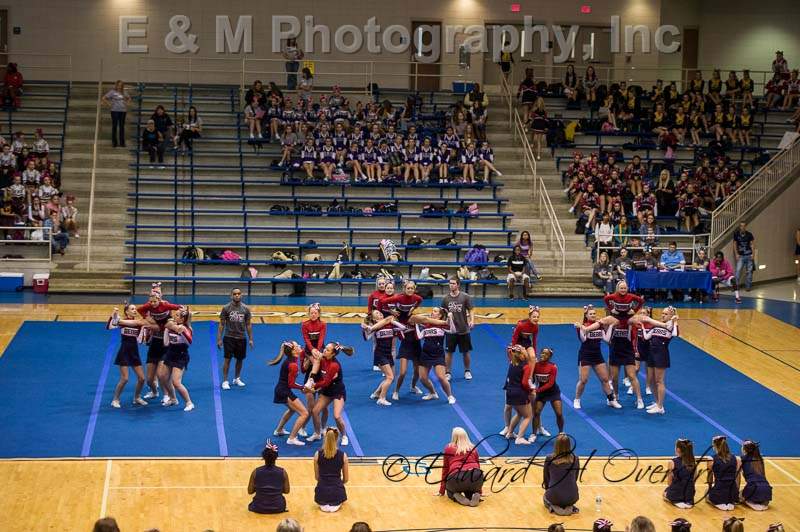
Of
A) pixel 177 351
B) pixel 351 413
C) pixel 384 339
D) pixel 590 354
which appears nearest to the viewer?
pixel 177 351

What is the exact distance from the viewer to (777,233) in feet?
118

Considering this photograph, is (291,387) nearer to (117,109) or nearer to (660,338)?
(660,338)

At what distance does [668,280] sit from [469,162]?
7976mm

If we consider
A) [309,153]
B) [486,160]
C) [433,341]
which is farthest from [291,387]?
[486,160]

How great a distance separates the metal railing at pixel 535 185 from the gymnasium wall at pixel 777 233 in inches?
249

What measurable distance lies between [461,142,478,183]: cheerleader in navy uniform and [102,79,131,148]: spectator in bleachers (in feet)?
36.8

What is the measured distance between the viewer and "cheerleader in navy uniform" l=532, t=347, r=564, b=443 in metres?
17.6

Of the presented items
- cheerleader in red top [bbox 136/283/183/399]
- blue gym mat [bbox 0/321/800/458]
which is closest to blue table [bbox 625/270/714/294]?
blue gym mat [bbox 0/321/800/458]

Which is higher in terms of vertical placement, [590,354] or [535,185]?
[535,185]

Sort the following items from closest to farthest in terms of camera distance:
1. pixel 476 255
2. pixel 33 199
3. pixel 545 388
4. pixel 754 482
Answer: pixel 754 482, pixel 545 388, pixel 33 199, pixel 476 255

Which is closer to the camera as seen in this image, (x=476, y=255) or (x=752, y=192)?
(x=476, y=255)

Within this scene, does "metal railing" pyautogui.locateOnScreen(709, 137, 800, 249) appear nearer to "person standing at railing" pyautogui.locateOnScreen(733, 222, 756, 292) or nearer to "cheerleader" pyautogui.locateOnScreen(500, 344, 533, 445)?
"person standing at railing" pyautogui.locateOnScreen(733, 222, 756, 292)

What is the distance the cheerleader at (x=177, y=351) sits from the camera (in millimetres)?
18744

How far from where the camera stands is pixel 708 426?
1923 cm
